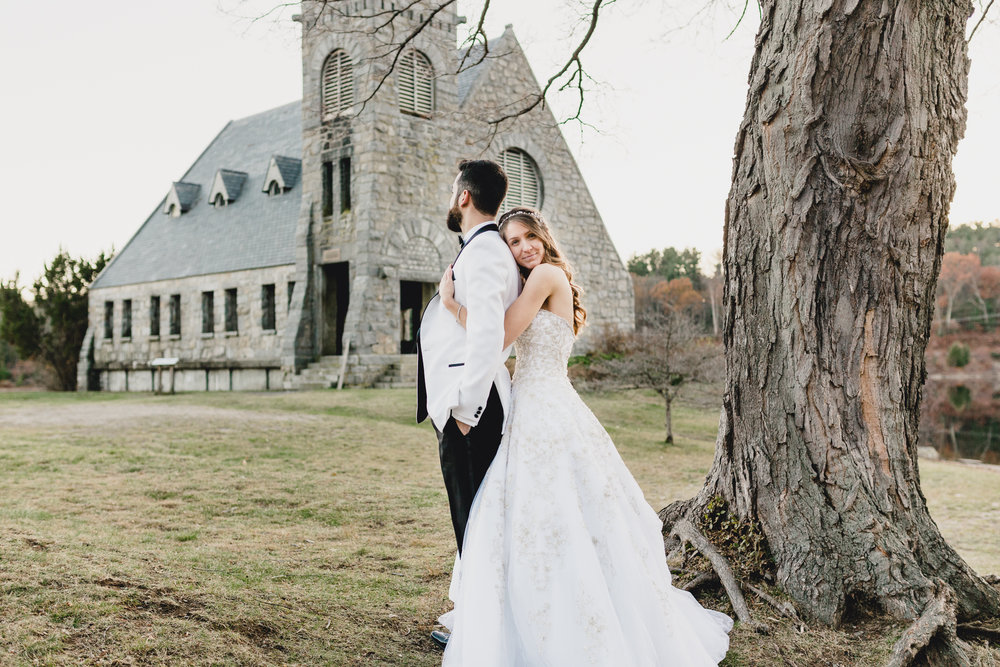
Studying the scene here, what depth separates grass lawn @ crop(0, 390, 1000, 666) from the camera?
3.58 m

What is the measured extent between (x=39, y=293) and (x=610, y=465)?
3281 cm

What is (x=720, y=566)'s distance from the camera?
4.32m

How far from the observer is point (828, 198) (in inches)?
161

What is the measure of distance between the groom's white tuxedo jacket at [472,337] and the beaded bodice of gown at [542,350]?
104mm

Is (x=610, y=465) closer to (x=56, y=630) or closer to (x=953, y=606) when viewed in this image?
(x=953, y=606)

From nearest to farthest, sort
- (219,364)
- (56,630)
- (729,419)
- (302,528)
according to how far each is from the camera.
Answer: (56,630) < (729,419) < (302,528) < (219,364)

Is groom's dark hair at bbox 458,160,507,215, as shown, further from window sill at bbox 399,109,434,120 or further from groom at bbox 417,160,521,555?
window sill at bbox 399,109,434,120

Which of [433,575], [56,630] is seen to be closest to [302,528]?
[433,575]

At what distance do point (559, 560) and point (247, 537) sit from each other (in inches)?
137

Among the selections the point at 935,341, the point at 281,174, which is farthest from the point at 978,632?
the point at 935,341

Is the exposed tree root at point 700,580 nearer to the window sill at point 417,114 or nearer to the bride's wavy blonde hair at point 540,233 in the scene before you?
the bride's wavy blonde hair at point 540,233

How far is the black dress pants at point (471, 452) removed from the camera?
3504 millimetres

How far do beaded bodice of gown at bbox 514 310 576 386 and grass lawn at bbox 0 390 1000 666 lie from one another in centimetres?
144

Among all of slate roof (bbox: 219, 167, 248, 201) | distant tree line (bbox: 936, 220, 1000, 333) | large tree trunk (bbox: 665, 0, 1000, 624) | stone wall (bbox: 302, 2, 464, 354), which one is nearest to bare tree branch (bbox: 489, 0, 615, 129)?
large tree trunk (bbox: 665, 0, 1000, 624)
